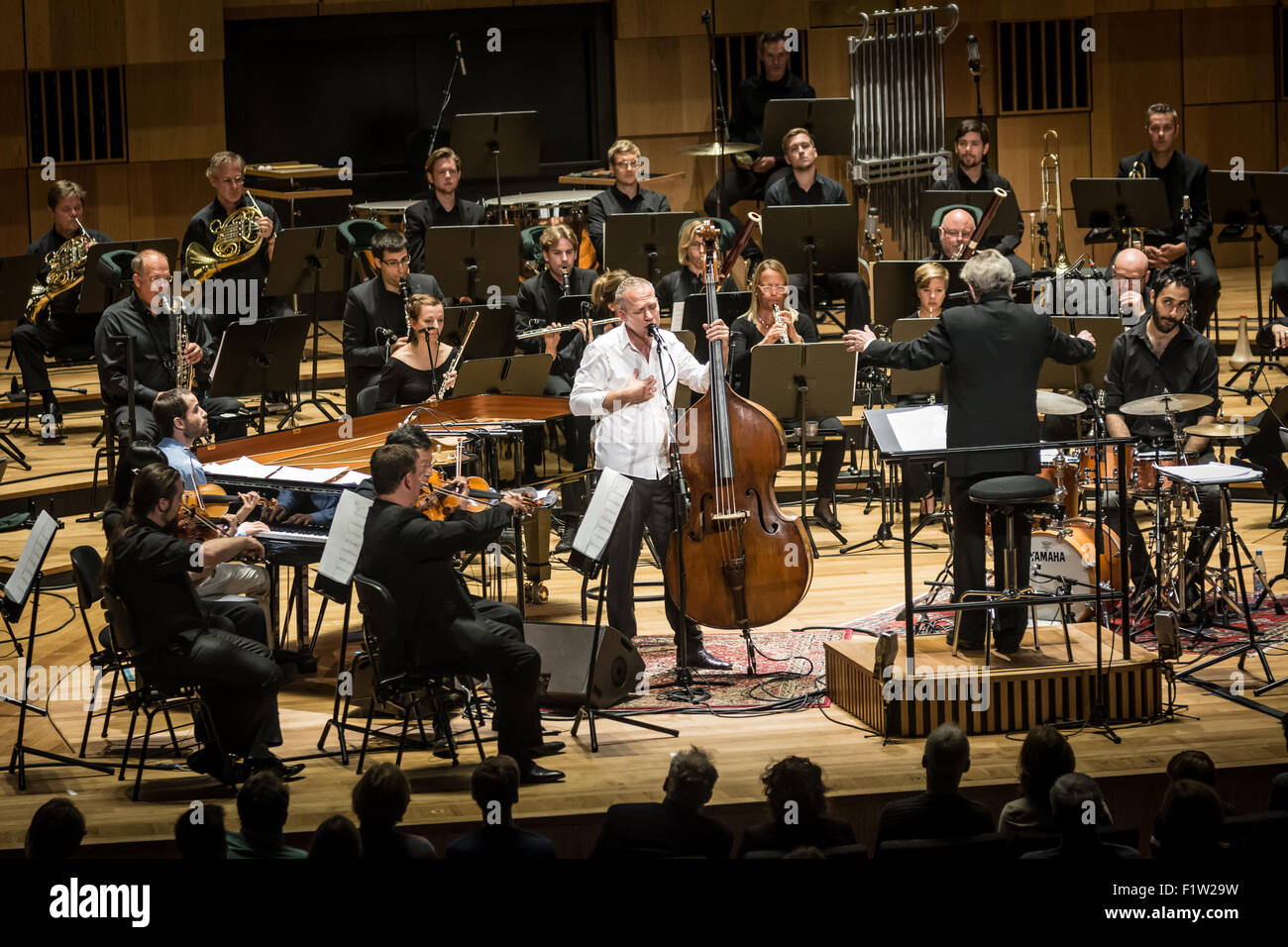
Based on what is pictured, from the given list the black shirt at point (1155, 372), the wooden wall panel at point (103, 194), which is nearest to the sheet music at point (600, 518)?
the black shirt at point (1155, 372)

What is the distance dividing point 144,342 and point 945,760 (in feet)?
16.9

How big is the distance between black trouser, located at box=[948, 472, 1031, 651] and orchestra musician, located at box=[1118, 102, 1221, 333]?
169 inches

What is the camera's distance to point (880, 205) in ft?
34.6

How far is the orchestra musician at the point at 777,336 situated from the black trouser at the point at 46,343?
3875mm

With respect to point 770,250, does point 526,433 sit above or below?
below

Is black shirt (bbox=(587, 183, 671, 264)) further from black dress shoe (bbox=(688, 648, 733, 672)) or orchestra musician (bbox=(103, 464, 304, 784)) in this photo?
orchestra musician (bbox=(103, 464, 304, 784))

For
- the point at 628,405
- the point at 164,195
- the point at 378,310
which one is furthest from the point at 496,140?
the point at 628,405

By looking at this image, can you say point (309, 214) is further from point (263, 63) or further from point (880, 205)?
point (880, 205)

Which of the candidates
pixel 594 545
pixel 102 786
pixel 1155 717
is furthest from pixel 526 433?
pixel 1155 717

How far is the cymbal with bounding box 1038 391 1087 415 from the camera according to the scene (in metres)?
5.98

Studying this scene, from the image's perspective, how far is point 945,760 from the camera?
13.2ft

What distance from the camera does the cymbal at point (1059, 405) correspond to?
5980 mm

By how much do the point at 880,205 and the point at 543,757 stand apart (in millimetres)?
6173

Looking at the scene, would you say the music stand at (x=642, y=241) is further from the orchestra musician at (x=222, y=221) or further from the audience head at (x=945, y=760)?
the audience head at (x=945, y=760)
